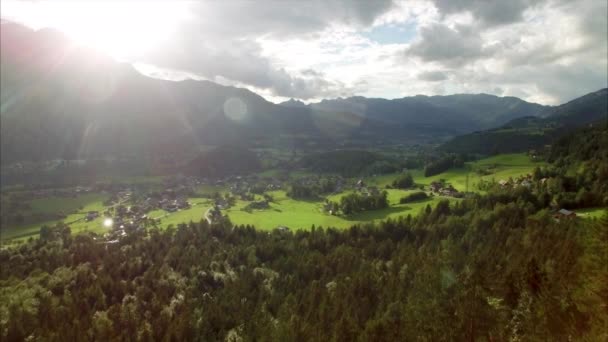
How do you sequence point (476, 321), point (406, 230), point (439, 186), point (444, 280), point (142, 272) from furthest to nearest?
point (439, 186) → point (406, 230) → point (142, 272) → point (444, 280) → point (476, 321)

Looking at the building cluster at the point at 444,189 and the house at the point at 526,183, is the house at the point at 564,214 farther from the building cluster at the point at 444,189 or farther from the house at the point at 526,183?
the building cluster at the point at 444,189

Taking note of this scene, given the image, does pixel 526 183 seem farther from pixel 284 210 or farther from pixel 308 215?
pixel 284 210

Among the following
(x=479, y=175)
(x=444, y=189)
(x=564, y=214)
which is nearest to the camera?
(x=564, y=214)

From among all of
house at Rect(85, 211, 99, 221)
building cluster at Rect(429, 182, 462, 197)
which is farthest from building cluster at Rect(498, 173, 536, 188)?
house at Rect(85, 211, 99, 221)

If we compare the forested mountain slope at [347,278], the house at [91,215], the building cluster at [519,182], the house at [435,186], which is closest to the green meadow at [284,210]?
the house at [91,215]

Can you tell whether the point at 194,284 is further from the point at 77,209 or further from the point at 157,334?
the point at 77,209

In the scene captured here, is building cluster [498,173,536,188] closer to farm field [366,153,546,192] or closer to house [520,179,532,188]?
house [520,179,532,188]

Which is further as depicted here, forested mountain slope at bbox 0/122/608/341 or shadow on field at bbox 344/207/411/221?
shadow on field at bbox 344/207/411/221

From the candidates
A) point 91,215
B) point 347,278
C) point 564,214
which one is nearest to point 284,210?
point 347,278

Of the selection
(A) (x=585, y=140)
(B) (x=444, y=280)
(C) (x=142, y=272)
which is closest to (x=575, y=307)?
(B) (x=444, y=280)
